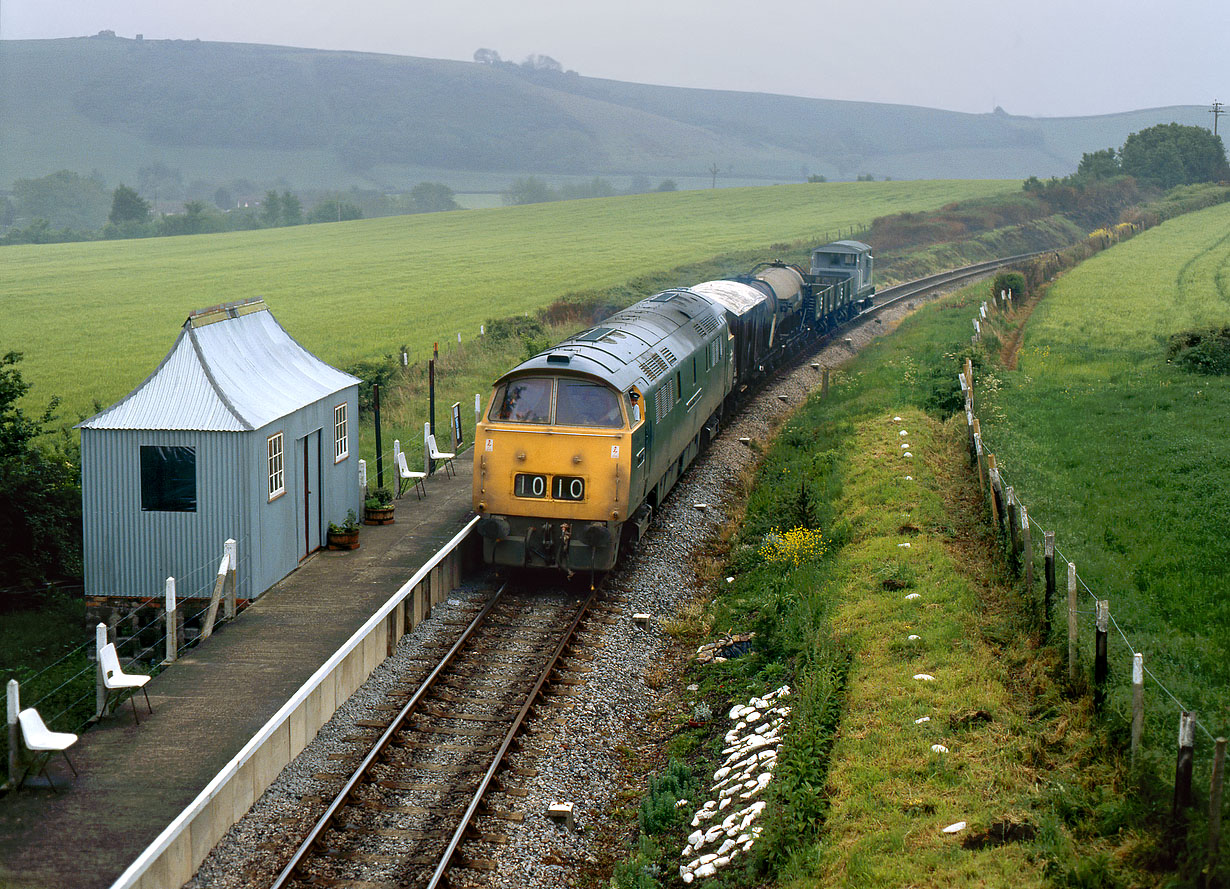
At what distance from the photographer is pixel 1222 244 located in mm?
56719

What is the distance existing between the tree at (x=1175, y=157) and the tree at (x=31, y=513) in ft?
289

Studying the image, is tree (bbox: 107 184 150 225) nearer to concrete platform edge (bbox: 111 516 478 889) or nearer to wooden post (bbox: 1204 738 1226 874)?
concrete platform edge (bbox: 111 516 478 889)

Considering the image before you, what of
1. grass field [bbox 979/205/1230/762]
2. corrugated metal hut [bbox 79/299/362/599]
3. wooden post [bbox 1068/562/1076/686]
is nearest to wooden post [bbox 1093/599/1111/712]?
grass field [bbox 979/205/1230/762]

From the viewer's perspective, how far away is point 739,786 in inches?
422

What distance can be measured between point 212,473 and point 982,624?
9446mm

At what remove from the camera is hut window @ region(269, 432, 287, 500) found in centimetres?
1470

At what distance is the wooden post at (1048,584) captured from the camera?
11516mm

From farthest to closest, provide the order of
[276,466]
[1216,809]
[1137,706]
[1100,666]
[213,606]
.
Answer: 1. [276,466]
2. [213,606]
3. [1100,666]
4. [1137,706]
5. [1216,809]

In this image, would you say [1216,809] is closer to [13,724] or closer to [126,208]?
[13,724]

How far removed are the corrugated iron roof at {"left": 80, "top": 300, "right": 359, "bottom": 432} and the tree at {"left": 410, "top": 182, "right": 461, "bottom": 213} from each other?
12700 cm

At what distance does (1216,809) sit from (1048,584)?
16.7 ft

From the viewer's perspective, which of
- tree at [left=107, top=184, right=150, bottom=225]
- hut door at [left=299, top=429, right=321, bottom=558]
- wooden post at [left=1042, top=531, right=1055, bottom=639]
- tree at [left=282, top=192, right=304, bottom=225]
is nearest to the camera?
wooden post at [left=1042, top=531, right=1055, bottom=639]

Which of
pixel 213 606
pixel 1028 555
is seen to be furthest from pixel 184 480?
pixel 1028 555

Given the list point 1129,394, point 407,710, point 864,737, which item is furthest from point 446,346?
point 864,737
